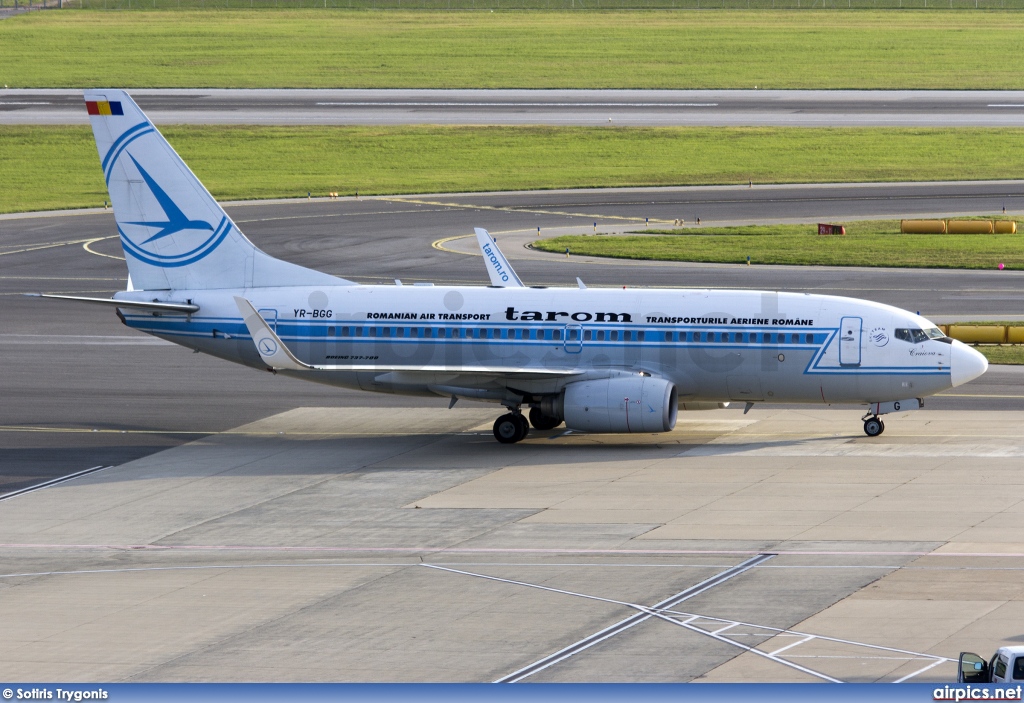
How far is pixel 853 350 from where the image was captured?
4056 cm

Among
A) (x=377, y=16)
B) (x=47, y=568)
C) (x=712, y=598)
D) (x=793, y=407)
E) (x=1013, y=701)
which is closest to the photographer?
(x=1013, y=701)

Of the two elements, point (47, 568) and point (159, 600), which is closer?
point (159, 600)

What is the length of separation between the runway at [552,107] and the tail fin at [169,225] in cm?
6966

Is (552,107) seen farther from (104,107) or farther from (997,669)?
(997,669)

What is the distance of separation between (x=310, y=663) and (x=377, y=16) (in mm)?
140125

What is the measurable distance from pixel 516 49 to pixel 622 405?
4200 inches

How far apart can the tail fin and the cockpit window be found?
15919 mm

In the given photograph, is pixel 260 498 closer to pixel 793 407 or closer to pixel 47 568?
pixel 47 568

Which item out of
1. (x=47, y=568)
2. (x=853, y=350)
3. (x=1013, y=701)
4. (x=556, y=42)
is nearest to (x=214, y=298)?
(x=47, y=568)

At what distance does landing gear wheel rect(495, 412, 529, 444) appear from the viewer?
42.3 m

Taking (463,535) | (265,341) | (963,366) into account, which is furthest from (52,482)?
(963,366)

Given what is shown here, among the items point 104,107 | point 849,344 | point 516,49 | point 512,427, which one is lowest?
point 512,427

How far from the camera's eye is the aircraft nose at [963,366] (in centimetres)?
4044

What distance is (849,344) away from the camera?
40.6 meters
